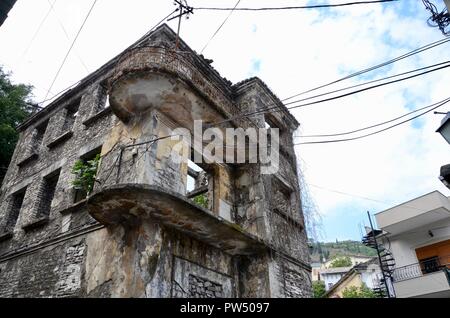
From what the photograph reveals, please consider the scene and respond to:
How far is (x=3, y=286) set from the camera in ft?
25.3

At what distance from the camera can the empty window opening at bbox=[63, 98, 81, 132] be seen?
34.5ft

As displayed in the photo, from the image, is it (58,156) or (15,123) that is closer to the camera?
(58,156)

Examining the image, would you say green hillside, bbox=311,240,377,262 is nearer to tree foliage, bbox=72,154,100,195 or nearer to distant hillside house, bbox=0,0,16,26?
tree foliage, bbox=72,154,100,195

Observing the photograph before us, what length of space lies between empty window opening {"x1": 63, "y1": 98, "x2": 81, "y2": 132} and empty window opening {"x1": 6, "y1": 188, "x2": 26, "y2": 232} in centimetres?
248

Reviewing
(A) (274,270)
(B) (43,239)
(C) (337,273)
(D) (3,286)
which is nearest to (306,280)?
(A) (274,270)

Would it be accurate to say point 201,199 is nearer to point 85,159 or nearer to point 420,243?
point 85,159

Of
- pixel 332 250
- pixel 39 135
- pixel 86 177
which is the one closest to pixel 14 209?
pixel 39 135

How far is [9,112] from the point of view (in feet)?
48.2

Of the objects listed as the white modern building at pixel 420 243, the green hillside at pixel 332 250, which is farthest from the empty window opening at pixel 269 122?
the white modern building at pixel 420 243

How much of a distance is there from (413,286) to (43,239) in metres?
14.0

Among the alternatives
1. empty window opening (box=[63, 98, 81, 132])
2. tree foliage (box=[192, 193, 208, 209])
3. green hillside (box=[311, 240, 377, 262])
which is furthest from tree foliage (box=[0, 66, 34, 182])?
green hillside (box=[311, 240, 377, 262])

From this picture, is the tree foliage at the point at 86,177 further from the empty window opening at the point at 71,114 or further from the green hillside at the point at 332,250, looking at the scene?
the green hillside at the point at 332,250

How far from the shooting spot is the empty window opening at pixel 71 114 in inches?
414
